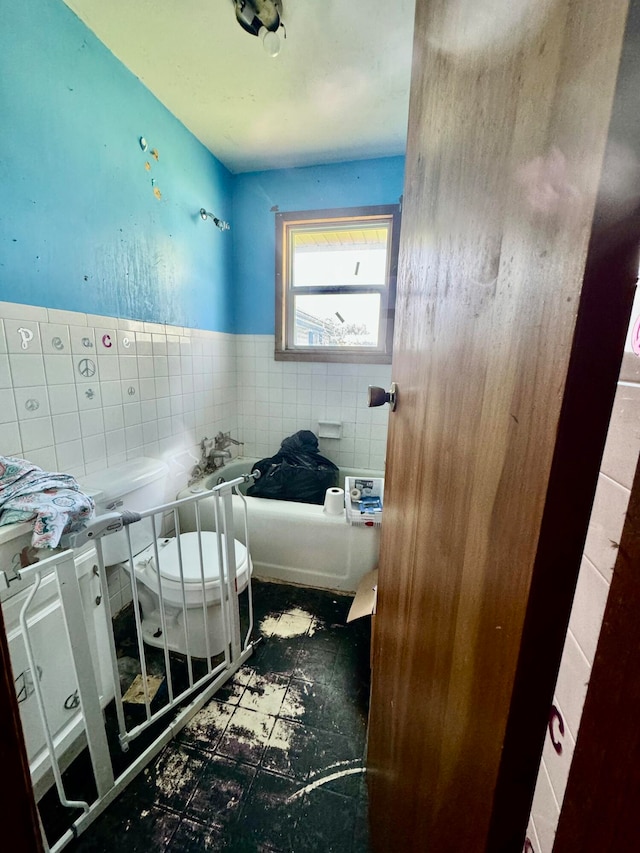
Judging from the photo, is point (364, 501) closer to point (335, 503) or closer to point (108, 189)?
point (335, 503)

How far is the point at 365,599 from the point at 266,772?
0.68 meters

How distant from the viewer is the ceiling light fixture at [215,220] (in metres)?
2.00

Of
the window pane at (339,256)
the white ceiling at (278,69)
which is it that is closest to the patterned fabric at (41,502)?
the white ceiling at (278,69)

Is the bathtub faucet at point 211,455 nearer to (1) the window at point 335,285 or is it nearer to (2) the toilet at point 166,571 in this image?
(2) the toilet at point 166,571

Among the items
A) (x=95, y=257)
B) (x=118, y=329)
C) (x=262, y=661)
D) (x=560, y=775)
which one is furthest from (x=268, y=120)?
(x=262, y=661)

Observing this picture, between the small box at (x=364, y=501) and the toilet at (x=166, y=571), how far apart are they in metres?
0.61

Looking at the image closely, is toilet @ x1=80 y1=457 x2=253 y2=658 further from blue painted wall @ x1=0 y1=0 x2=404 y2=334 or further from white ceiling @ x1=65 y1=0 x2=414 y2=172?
white ceiling @ x1=65 y1=0 x2=414 y2=172

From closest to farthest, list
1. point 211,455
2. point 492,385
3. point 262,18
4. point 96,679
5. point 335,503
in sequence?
point 492,385 < point 96,679 < point 262,18 < point 335,503 < point 211,455

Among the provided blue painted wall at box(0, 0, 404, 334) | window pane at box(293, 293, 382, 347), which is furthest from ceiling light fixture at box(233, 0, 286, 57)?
window pane at box(293, 293, 382, 347)

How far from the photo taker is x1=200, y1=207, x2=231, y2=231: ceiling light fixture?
2.00m

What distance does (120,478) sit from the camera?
4.61 ft

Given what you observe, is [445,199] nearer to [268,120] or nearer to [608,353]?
[608,353]

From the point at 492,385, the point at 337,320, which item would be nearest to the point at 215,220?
the point at 337,320

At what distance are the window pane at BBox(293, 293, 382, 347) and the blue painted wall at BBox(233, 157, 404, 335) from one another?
0.24 meters
